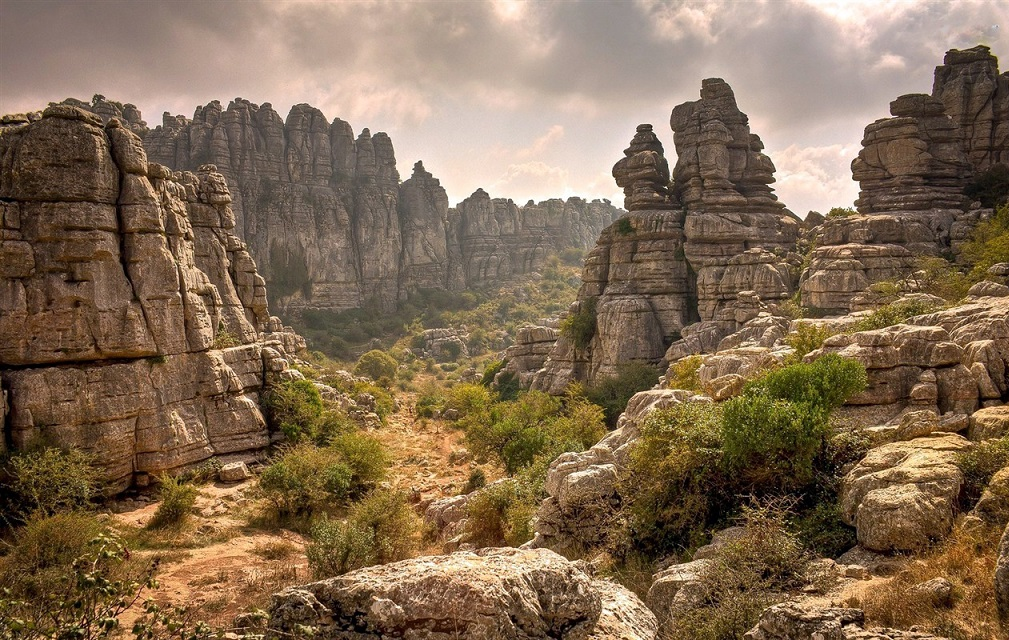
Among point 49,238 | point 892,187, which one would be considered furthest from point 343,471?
point 892,187

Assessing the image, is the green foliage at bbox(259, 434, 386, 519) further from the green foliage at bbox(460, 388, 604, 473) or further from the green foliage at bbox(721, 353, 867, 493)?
the green foliage at bbox(721, 353, 867, 493)

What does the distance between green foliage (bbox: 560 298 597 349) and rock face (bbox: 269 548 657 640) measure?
27001 millimetres

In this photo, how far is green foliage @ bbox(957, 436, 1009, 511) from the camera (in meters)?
7.16

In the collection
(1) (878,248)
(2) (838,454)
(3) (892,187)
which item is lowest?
(2) (838,454)

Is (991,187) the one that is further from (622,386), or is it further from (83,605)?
(83,605)

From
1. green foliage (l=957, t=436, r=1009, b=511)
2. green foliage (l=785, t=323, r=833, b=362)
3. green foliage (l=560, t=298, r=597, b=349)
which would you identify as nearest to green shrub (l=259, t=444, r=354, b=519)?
green foliage (l=785, t=323, r=833, b=362)

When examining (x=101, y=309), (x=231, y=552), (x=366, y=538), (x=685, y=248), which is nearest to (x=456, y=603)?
(x=366, y=538)

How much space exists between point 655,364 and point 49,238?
25009 millimetres

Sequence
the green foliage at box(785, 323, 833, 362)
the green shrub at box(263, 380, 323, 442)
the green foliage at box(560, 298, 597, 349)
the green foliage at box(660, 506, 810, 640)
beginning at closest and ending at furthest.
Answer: the green foliage at box(660, 506, 810, 640) < the green foliage at box(785, 323, 833, 362) < the green shrub at box(263, 380, 323, 442) < the green foliage at box(560, 298, 597, 349)

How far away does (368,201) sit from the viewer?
7612 centimetres

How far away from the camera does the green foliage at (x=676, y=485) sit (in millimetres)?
9266

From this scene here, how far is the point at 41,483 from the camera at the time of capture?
553 inches

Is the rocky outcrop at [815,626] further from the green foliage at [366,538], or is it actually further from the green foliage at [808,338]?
the green foliage at [808,338]

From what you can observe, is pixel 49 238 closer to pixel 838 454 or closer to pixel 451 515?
pixel 451 515
